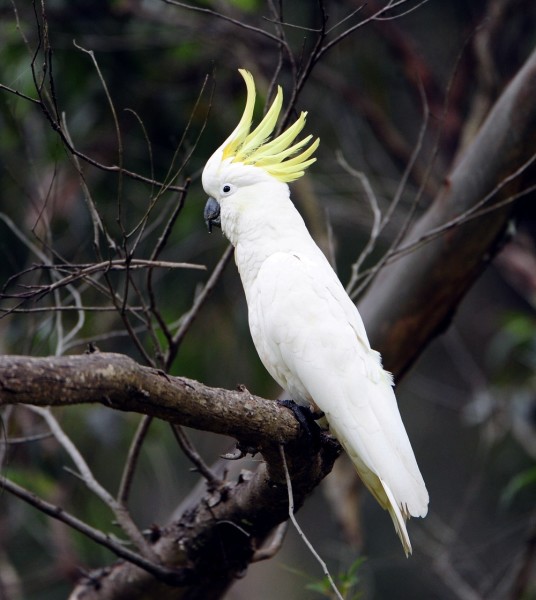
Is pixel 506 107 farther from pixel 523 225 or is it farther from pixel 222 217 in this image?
pixel 523 225

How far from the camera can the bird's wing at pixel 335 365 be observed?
7.17ft

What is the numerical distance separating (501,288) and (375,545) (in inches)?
92.5

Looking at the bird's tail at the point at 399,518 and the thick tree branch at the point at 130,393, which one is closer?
the thick tree branch at the point at 130,393

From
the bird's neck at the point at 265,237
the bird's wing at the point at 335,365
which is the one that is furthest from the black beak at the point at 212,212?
the bird's wing at the point at 335,365

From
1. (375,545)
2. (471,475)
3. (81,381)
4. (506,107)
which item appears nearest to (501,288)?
(471,475)

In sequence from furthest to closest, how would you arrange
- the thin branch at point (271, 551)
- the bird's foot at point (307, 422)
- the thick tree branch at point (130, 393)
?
the thin branch at point (271, 551) < the bird's foot at point (307, 422) < the thick tree branch at point (130, 393)

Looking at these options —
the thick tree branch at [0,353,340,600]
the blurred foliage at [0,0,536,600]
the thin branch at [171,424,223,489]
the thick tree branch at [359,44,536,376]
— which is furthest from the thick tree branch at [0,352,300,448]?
the blurred foliage at [0,0,536,600]

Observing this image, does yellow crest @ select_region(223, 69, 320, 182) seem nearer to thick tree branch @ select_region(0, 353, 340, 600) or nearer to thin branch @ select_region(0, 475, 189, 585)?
thick tree branch @ select_region(0, 353, 340, 600)

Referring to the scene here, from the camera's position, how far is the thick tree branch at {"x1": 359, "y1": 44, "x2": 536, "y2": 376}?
9.77 ft

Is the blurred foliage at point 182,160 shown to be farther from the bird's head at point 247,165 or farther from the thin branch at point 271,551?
the bird's head at point 247,165

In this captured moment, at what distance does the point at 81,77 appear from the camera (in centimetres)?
466

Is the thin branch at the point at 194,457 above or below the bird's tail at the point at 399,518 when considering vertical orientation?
below

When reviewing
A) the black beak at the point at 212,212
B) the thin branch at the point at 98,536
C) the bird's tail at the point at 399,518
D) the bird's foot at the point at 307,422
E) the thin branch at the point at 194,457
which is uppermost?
the black beak at the point at 212,212

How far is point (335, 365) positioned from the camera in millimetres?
2264
